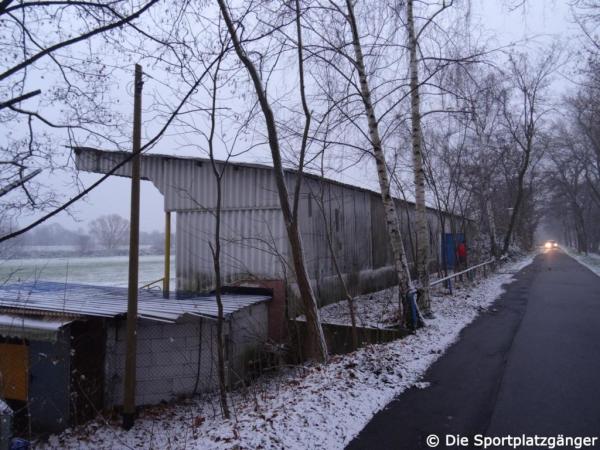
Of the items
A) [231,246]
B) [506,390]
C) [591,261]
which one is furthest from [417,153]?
[591,261]

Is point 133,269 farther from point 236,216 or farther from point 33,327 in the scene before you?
point 236,216

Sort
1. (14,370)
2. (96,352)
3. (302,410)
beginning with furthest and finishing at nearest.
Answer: (14,370) → (96,352) → (302,410)

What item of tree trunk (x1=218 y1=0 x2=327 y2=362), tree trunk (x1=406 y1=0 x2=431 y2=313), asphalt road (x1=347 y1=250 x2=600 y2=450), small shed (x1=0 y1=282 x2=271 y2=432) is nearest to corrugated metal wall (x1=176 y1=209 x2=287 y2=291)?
small shed (x1=0 y1=282 x2=271 y2=432)

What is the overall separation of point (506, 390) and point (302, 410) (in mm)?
2549

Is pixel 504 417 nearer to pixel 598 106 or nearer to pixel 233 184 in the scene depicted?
pixel 233 184

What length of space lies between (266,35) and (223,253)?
6.52m

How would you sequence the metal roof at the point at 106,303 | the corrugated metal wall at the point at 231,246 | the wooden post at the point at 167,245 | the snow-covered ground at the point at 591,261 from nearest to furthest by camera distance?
1. the metal roof at the point at 106,303
2. the corrugated metal wall at the point at 231,246
3. the wooden post at the point at 167,245
4. the snow-covered ground at the point at 591,261

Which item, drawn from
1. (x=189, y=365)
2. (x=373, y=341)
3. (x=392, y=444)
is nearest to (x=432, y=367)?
(x=392, y=444)

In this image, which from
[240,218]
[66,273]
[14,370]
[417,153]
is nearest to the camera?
[14,370]

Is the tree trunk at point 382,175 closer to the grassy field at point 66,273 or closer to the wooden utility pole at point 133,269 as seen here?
the wooden utility pole at point 133,269

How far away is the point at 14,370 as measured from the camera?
7742mm

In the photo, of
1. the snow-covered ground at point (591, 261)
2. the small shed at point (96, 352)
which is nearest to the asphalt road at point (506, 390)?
the small shed at point (96, 352)

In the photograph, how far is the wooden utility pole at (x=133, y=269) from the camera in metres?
6.28

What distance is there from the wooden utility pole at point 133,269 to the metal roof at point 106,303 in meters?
0.98
